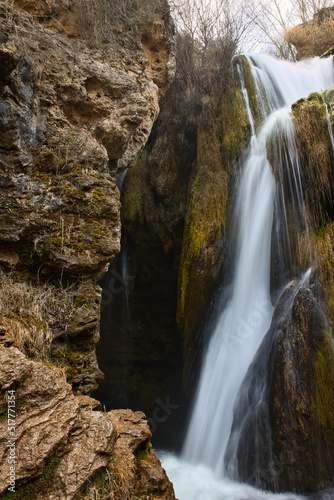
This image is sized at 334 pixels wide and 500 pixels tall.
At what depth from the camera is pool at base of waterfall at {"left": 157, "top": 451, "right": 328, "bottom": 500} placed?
414cm

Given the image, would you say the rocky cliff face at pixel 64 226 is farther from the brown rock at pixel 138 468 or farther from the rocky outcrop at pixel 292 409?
the rocky outcrop at pixel 292 409

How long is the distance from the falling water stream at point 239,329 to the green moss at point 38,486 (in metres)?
3.25

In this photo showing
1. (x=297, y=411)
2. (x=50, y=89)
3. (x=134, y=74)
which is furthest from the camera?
(x=134, y=74)

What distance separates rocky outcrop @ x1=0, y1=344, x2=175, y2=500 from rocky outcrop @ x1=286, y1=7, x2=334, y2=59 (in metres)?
14.2

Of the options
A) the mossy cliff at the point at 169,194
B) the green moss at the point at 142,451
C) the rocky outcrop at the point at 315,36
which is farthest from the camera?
the rocky outcrop at the point at 315,36

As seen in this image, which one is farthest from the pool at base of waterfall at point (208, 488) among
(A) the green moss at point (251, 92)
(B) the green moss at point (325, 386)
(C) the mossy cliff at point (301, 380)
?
(A) the green moss at point (251, 92)

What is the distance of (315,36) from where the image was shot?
1251 centimetres

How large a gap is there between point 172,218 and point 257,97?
3747 millimetres

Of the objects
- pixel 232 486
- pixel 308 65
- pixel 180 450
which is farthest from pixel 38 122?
pixel 308 65

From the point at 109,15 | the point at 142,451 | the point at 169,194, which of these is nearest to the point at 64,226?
the point at 142,451

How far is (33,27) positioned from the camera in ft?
15.6

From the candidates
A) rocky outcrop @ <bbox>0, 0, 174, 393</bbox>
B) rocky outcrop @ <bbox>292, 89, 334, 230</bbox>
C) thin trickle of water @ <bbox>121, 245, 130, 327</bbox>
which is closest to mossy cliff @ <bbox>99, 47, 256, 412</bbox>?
thin trickle of water @ <bbox>121, 245, 130, 327</bbox>

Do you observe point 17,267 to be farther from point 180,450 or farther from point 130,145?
Result: point 180,450

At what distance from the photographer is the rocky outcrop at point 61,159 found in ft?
12.2
